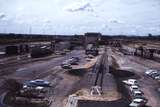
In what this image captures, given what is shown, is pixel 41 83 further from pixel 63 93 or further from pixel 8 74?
pixel 8 74

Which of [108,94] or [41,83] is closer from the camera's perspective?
[108,94]

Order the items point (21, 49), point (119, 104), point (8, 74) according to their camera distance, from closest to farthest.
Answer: point (119, 104), point (8, 74), point (21, 49)

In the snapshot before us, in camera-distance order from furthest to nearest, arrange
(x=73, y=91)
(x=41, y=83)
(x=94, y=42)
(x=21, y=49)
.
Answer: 1. (x=94, y=42)
2. (x=21, y=49)
3. (x=41, y=83)
4. (x=73, y=91)

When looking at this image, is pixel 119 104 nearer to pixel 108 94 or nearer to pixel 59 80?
pixel 108 94

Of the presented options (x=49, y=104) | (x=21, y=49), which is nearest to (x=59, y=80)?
(x=49, y=104)

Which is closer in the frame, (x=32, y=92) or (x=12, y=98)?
(x=12, y=98)

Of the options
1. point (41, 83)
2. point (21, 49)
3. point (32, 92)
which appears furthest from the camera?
point (21, 49)

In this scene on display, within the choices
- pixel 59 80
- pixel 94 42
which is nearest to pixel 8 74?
pixel 59 80

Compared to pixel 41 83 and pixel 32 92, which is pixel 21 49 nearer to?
pixel 41 83

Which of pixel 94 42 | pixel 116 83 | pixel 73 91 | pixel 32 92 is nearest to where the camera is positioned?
pixel 32 92
